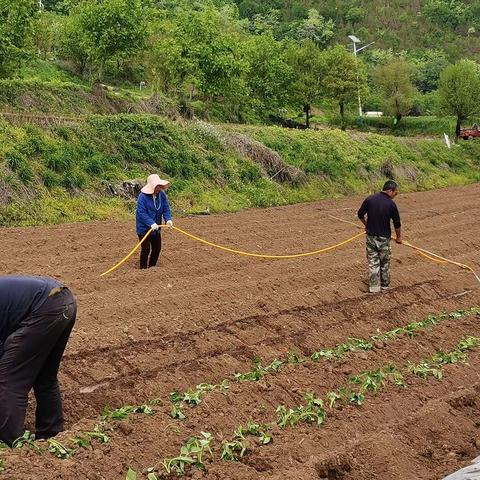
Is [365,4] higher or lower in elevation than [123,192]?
higher

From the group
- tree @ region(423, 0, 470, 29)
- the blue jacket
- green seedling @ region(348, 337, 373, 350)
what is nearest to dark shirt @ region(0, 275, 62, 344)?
green seedling @ region(348, 337, 373, 350)

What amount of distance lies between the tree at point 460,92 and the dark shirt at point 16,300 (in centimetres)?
3956

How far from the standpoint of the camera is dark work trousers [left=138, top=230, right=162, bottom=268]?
458 inches

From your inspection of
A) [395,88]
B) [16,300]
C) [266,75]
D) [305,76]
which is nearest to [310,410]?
[16,300]

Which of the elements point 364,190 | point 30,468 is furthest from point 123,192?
point 30,468

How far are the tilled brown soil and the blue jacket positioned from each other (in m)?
0.74

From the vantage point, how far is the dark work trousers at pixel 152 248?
11.6m

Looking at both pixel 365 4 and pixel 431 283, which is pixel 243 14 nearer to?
pixel 365 4

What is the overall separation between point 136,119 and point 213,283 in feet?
40.3

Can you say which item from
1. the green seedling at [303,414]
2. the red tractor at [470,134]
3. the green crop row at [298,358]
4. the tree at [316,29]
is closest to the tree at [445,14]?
the tree at [316,29]

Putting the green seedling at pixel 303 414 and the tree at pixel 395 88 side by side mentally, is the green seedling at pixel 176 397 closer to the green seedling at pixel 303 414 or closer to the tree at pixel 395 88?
the green seedling at pixel 303 414

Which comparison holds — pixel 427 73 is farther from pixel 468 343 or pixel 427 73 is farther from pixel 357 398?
pixel 357 398

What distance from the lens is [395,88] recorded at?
4997 centimetres

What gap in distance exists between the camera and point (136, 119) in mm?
22297
